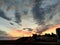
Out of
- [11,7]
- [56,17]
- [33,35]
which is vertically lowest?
[33,35]

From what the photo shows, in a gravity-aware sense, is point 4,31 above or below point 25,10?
below

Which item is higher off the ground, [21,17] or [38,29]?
[21,17]

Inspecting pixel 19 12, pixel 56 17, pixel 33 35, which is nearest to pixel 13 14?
pixel 19 12

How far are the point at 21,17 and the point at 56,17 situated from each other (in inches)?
15.7

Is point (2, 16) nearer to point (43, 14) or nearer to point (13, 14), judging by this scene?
point (13, 14)

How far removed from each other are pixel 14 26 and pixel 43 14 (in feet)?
1.18

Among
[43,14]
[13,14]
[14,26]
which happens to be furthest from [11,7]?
[43,14]

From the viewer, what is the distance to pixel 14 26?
2.06 meters

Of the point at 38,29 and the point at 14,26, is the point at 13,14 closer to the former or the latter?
the point at 14,26

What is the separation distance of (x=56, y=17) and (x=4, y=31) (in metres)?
0.61

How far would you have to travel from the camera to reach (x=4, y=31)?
6.69ft

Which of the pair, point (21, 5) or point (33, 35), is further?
point (21, 5)

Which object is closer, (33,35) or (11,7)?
(33,35)

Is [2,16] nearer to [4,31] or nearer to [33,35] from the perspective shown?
[4,31]
